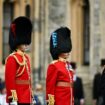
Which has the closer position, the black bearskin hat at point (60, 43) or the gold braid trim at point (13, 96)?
the gold braid trim at point (13, 96)

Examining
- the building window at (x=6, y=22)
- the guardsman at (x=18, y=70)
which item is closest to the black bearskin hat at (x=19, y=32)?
the guardsman at (x=18, y=70)

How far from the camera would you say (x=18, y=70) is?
1078cm

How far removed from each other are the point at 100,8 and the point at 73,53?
151cm

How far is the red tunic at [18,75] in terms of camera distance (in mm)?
10586

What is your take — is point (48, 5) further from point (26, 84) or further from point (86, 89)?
point (26, 84)

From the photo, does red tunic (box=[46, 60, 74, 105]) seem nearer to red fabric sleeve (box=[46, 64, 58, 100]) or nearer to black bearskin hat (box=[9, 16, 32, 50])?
red fabric sleeve (box=[46, 64, 58, 100])

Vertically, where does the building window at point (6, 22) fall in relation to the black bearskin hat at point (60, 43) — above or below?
above

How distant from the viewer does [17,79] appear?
10773 mm

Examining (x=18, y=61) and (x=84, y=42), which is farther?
(x=84, y=42)

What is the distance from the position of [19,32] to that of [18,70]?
→ 0.65 meters

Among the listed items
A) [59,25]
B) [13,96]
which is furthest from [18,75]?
[59,25]

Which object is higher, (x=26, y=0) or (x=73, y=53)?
(x=26, y=0)

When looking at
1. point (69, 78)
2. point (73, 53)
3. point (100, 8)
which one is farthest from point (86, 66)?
point (69, 78)

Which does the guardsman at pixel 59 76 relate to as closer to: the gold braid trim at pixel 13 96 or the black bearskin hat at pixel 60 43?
the black bearskin hat at pixel 60 43
